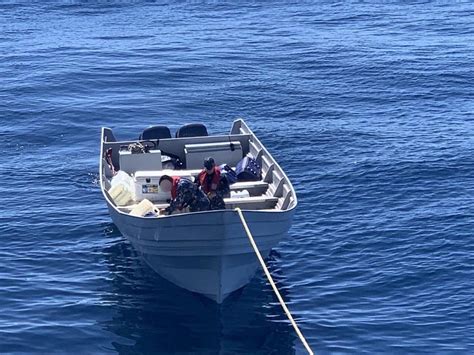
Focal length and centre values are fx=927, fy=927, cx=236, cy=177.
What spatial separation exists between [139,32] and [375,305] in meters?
40.9

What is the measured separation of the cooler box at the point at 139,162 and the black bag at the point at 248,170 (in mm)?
2946

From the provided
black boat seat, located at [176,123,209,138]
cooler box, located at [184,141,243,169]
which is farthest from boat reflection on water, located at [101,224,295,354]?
black boat seat, located at [176,123,209,138]

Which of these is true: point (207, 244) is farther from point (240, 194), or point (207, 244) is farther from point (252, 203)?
point (240, 194)

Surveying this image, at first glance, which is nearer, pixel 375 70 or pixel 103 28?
pixel 375 70

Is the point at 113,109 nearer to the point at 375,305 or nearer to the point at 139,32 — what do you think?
the point at 139,32

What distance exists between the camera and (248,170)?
1249 inches

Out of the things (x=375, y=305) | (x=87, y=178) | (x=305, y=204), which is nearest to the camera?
(x=375, y=305)

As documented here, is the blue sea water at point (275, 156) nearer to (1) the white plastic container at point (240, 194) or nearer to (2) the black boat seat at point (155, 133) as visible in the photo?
(1) the white plastic container at point (240, 194)

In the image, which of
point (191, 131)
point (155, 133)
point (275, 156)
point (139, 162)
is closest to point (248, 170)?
point (139, 162)

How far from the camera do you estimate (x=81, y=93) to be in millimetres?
51406

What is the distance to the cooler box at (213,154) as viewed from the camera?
33438 mm

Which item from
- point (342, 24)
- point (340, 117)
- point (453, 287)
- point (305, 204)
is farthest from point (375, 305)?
point (342, 24)

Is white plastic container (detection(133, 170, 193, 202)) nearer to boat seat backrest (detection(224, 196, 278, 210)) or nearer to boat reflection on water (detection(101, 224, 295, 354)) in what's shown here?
boat reflection on water (detection(101, 224, 295, 354))

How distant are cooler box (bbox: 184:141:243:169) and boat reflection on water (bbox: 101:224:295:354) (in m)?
5.52
